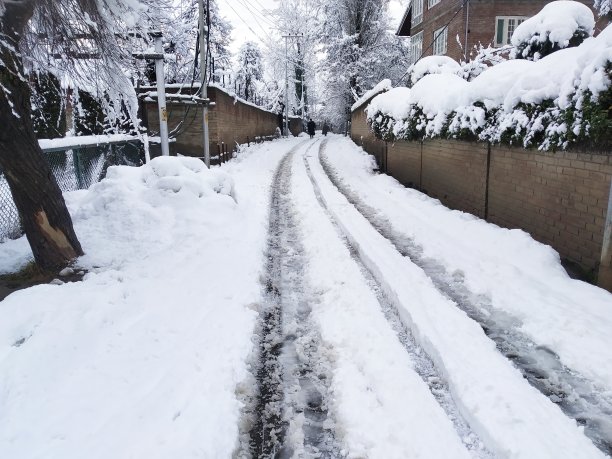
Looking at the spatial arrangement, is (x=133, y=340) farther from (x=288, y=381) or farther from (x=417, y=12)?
(x=417, y=12)

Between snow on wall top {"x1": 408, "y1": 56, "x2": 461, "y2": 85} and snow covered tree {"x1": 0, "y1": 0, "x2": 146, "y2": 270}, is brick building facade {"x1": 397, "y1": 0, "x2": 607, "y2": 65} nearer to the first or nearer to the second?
snow on wall top {"x1": 408, "y1": 56, "x2": 461, "y2": 85}

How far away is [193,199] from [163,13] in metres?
3.01

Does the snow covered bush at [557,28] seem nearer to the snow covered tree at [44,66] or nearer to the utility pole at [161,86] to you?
the snow covered tree at [44,66]

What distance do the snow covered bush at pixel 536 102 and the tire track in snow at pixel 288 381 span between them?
3490mm

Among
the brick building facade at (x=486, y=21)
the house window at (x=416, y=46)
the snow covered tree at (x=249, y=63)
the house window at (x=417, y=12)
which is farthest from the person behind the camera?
the snow covered tree at (x=249, y=63)

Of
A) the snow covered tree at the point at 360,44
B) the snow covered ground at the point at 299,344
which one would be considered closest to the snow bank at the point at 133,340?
the snow covered ground at the point at 299,344

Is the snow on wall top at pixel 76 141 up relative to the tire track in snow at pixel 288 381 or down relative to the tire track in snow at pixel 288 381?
up

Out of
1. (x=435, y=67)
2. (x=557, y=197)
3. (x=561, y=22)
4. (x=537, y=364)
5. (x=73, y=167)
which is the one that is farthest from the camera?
(x=435, y=67)

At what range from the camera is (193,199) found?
24.3ft

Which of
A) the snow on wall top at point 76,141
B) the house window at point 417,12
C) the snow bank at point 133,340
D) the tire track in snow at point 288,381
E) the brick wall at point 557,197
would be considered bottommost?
the tire track in snow at point 288,381

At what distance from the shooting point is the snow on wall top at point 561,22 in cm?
787

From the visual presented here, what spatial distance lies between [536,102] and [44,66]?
5.92 m

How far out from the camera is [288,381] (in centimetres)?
322

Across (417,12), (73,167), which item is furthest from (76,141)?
(417,12)
